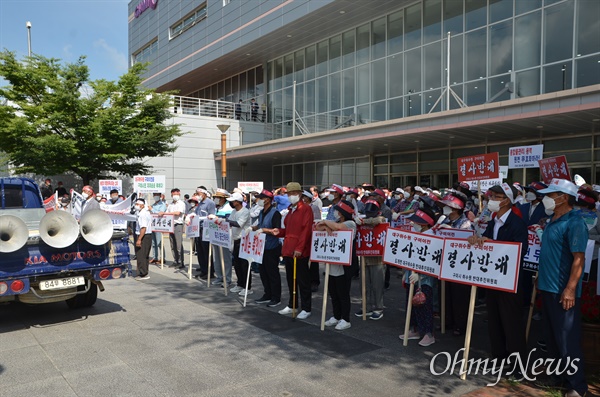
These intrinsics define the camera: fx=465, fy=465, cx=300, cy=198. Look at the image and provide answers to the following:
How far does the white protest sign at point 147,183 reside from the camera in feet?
55.9

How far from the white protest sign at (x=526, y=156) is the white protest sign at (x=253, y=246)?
702 centimetres

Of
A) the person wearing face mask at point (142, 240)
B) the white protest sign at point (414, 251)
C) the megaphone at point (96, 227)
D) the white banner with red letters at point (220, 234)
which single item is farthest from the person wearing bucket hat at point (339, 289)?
the person wearing face mask at point (142, 240)

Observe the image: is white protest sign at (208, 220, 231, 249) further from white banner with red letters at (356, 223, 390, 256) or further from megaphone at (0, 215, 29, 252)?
megaphone at (0, 215, 29, 252)

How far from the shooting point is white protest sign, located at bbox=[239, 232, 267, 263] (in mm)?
8188

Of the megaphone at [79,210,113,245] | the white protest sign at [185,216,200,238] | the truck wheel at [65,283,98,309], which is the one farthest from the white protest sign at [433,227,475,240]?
the white protest sign at [185,216,200,238]

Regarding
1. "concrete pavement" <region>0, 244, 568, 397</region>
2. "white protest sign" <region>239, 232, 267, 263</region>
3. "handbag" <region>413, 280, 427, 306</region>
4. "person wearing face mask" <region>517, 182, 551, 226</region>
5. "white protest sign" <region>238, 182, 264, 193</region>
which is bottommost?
"concrete pavement" <region>0, 244, 568, 397</region>

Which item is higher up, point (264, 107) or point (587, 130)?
point (264, 107)

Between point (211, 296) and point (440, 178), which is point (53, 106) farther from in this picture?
point (440, 178)

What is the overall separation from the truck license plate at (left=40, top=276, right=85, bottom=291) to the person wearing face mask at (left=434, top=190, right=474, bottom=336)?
5428mm

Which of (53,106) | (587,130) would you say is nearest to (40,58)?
(53,106)

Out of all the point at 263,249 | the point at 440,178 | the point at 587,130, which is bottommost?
the point at 263,249

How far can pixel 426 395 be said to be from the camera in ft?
15.5

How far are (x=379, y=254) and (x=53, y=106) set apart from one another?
19.3m

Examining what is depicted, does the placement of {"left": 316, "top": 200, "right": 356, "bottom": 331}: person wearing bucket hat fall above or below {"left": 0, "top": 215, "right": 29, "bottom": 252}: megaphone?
below
